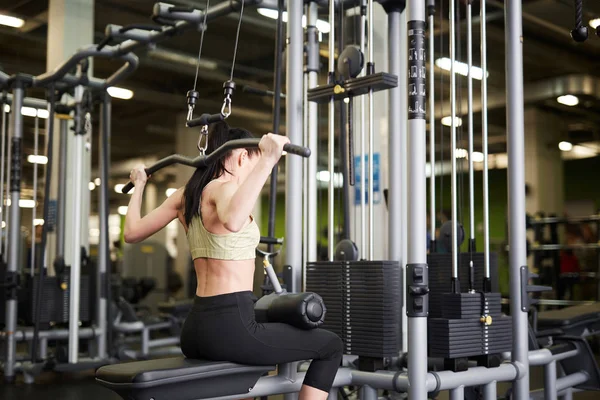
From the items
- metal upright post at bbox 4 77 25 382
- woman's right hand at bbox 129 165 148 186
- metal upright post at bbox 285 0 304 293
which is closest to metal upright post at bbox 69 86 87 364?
metal upright post at bbox 4 77 25 382

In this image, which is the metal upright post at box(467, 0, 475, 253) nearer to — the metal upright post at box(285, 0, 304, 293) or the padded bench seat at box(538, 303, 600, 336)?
the metal upright post at box(285, 0, 304, 293)

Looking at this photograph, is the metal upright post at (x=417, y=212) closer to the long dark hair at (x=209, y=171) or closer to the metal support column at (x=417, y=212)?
the metal support column at (x=417, y=212)

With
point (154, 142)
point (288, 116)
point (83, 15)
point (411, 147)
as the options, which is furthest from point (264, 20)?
point (154, 142)

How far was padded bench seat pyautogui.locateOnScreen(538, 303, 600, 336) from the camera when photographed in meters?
3.88

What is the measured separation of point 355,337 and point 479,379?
0.53m

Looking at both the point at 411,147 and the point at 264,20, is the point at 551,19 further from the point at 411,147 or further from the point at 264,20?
the point at 411,147

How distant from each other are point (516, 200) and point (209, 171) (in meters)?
1.44

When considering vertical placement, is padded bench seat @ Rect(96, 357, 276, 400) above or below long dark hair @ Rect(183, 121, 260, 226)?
below

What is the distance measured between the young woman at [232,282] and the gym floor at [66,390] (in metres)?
2.43

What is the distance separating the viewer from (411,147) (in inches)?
103

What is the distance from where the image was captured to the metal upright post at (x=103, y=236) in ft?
18.1

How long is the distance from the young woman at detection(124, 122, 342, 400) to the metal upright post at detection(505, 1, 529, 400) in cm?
97

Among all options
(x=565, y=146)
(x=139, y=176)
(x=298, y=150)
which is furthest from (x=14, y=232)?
(x=565, y=146)

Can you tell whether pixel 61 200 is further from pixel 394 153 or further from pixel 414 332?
pixel 414 332
